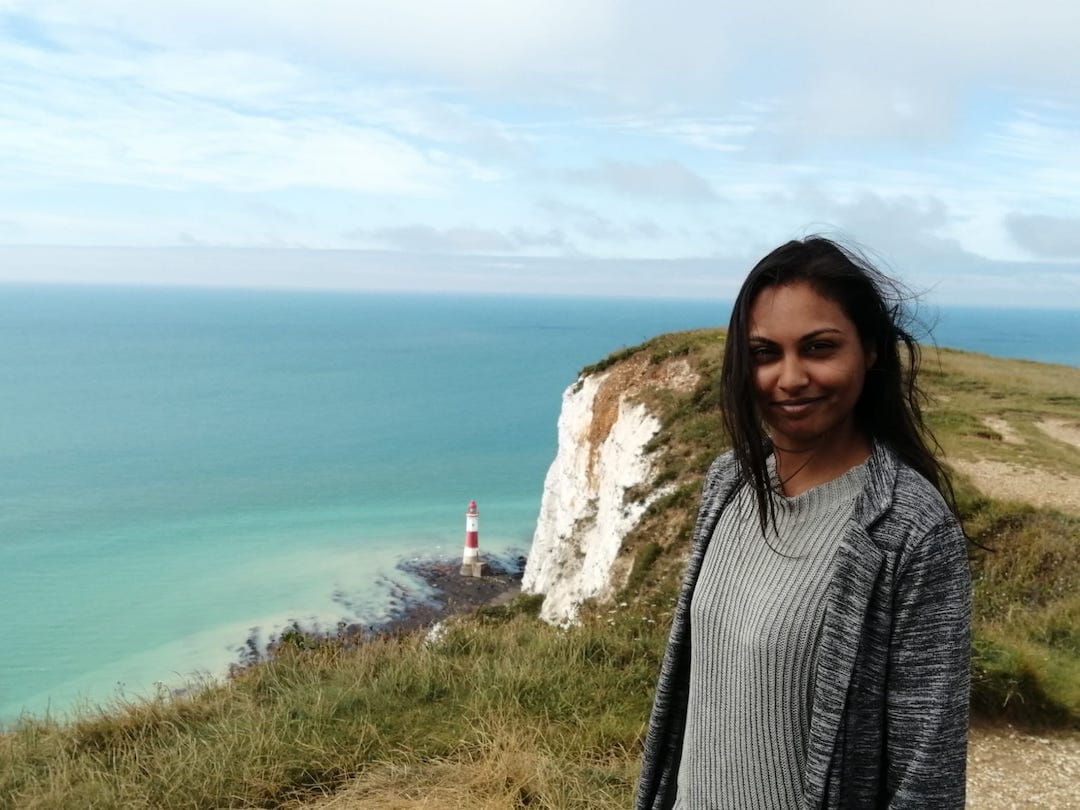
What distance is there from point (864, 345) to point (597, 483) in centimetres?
2047

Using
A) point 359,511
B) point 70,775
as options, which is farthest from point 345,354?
point 70,775

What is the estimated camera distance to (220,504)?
44.5 metres

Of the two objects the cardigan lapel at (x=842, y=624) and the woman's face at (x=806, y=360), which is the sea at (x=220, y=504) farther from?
the cardigan lapel at (x=842, y=624)

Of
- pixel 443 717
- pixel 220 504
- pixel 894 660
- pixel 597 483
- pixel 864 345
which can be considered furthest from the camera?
pixel 220 504

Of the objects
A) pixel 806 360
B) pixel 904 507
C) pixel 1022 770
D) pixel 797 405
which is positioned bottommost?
pixel 1022 770

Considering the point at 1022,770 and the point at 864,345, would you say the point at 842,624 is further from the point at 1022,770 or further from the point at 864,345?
the point at 1022,770

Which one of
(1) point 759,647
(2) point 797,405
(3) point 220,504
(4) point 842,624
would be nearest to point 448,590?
(3) point 220,504

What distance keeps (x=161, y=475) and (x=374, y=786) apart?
164 feet

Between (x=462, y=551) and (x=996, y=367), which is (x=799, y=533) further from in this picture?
(x=462, y=551)

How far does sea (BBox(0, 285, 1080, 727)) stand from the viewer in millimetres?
27188

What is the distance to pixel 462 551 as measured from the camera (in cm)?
3534

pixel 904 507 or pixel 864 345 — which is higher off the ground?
pixel 864 345

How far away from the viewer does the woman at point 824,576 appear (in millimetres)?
1961

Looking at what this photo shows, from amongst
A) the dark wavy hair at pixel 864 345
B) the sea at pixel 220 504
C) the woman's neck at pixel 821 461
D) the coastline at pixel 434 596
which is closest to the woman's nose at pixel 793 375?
the dark wavy hair at pixel 864 345
